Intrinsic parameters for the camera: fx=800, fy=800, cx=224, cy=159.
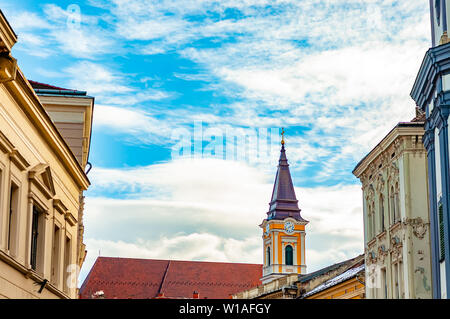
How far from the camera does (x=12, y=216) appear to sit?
1706cm

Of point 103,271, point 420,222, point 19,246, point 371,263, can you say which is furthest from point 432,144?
point 103,271

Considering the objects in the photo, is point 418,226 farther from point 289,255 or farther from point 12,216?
point 289,255

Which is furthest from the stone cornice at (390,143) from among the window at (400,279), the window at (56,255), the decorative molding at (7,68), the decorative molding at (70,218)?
the decorative molding at (7,68)

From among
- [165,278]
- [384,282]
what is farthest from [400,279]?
Answer: [165,278]

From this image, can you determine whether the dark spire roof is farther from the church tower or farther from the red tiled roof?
the red tiled roof

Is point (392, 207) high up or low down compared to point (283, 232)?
down

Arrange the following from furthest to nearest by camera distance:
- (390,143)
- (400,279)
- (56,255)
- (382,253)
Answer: (382,253) → (390,143) → (400,279) → (56,255)

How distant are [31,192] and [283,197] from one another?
307 ft

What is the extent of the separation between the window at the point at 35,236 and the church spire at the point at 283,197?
298 ft

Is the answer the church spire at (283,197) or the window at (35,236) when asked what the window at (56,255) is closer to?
the window at (35,236)

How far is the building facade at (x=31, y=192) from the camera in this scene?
1552cm

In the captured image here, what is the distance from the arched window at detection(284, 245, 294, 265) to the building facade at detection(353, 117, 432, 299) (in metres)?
76.5
